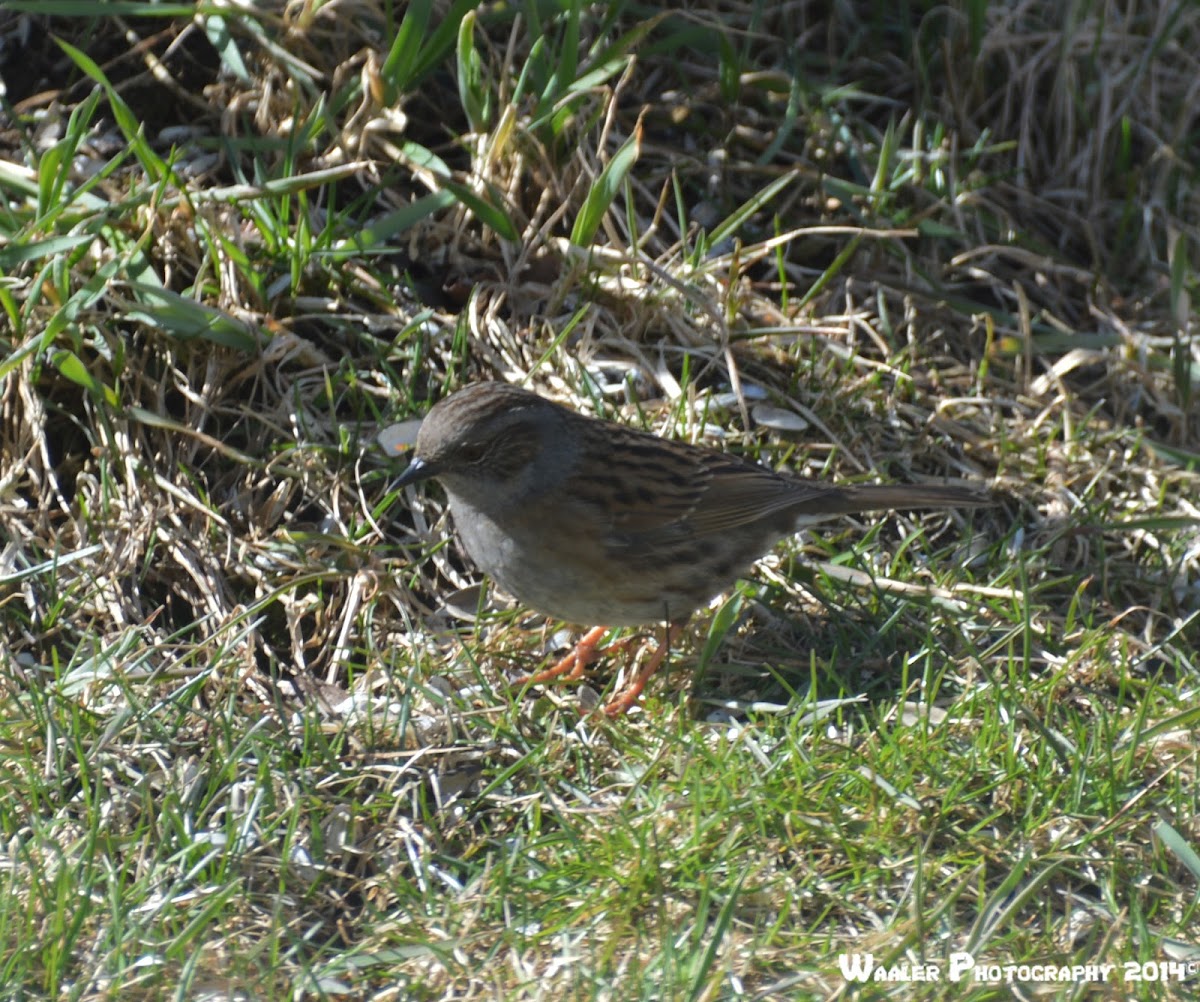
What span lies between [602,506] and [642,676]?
56 centimetres

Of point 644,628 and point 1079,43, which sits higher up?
point 1079,43

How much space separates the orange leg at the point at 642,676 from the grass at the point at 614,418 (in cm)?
6

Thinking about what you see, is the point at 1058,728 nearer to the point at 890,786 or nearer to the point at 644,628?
the point at 890,786

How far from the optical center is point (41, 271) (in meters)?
5.22

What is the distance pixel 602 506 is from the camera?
5.02m

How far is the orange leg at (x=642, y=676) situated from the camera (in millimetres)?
4730

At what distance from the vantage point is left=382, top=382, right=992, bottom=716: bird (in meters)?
4.86

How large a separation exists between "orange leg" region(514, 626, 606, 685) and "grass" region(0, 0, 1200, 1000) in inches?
3.6

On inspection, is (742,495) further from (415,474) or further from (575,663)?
(415,474)

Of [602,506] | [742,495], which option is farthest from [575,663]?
[742,495]

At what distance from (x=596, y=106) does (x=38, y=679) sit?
315cm

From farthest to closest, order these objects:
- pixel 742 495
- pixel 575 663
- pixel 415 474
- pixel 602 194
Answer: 1. pixel 602 194
2. pixel 742 495
3. pixel 575 663
4. pixel 415 474

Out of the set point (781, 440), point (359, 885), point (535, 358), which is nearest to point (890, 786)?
point (359, 885)

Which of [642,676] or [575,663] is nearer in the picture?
[642,676]
